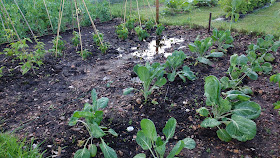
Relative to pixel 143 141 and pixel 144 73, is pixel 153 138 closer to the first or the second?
pixel 143 141

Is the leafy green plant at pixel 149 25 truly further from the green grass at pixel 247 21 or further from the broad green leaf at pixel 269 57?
the broad green leaf at pixel 269 57

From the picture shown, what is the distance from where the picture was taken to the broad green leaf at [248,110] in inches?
80.3

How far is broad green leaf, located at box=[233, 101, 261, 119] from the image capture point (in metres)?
2.04

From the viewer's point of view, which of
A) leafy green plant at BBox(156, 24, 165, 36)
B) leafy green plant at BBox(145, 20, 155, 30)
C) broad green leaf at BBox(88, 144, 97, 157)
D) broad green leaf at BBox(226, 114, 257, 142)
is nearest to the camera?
broad green leaf at BBox(226, 114, 257, 142)

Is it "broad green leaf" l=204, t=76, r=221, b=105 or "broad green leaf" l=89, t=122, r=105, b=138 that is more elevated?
"broad green leaf" l=204, t=76, r=221, b=105

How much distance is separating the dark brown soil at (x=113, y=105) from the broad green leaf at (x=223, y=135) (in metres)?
0.07

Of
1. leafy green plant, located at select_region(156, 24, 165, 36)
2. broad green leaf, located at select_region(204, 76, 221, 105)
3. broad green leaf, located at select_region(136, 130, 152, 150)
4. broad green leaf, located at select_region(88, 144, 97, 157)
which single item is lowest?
broad green leaf, located at select_region(88, 144, 97, 157)

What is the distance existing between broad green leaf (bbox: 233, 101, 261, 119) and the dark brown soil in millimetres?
267

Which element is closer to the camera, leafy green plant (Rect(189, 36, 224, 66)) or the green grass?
leafy green plant (Rect(189, 36, 224, 66))

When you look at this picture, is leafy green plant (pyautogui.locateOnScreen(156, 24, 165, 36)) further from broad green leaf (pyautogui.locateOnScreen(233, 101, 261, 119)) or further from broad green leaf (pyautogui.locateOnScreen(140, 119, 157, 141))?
broad green leaf (pyautogui.locateOnScreen(140, 119, 157, 141))

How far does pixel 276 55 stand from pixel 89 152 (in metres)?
3.82

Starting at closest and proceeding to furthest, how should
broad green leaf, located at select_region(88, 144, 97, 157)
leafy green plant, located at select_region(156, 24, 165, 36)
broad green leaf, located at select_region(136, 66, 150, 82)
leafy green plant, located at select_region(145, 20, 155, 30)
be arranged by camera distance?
broad green leaf, located at select_region(88, 144, 97, 157), broad green leaf, located at select_region(136, 66, 150, 82), leafy green plant, located at select_region(156, 24, 165, 36), leafy green plant, located at select_region(145, 20, 155, 30)

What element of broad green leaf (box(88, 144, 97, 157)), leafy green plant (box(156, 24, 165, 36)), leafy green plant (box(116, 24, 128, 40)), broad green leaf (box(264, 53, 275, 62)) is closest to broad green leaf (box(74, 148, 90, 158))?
broad green leaf (box(88, 144, 97, 157))

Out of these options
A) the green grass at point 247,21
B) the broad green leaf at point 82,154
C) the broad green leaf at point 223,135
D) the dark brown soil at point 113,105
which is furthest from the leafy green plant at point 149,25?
the broad green leaf at point 82,154
